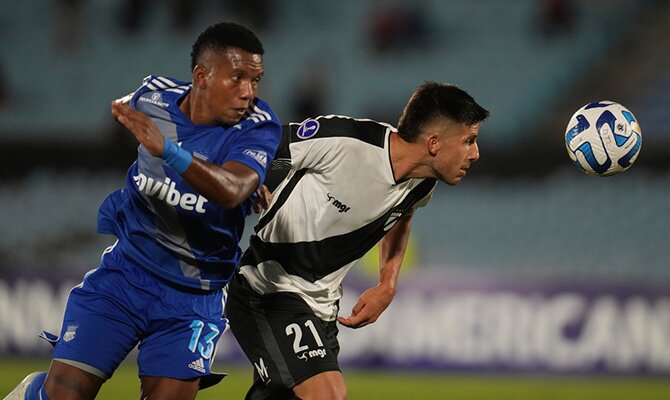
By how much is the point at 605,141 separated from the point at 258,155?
2.31 meters

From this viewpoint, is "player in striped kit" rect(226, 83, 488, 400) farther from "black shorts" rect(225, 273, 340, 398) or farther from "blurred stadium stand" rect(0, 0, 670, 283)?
"blurred stadium stand" rect(0, 0, 670, 283)

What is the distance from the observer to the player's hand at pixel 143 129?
143 inches

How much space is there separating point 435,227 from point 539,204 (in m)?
1.29

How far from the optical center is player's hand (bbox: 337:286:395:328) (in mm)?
5047

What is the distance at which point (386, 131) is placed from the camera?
4996mm

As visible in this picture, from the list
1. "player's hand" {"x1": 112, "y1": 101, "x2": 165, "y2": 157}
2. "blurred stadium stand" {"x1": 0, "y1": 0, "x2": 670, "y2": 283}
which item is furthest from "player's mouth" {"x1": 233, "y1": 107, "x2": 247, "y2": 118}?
"blurred stadium stand" {"x1": 0, "y1": 0, "x2": 670, "y2": 283}

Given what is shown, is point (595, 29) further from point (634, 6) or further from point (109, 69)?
point (109, 69)

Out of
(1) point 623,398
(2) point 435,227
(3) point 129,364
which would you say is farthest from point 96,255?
(1) point 623,398

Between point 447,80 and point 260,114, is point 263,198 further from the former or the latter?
point 447,80

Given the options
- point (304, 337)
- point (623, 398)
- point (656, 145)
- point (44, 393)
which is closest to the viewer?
point (44, 393)

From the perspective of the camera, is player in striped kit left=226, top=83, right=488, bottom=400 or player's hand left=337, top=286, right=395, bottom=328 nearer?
player in striped kit left=226, top=83, right=488, bottom=400

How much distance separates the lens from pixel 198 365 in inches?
173

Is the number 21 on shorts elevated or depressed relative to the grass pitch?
elevated

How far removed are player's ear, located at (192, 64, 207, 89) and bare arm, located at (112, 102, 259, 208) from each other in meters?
0.48
